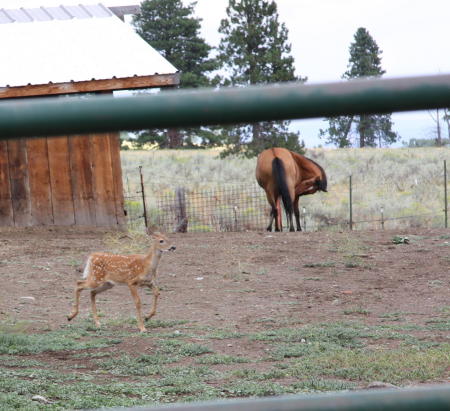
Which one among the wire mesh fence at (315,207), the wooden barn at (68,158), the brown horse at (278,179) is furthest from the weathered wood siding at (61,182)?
the brown horse at (278,179)

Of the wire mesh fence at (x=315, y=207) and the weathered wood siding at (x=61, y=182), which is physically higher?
the weathered wood siding at (x=61, y=182)

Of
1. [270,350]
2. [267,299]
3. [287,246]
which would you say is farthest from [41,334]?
[287,246]

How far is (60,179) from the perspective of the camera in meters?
15.5

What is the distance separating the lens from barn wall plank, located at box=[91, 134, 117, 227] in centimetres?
1547

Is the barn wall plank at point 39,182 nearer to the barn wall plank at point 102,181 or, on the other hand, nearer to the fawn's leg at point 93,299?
the barn wall plank at point 102,181

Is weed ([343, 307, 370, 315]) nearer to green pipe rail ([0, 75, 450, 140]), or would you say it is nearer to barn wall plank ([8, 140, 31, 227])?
barn wall plank ([8, 140, 31, 227])

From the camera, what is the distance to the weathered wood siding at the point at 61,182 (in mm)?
15422

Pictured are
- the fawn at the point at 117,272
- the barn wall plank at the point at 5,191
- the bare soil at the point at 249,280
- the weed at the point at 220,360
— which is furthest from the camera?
the barn wall plank at the point at 5,191

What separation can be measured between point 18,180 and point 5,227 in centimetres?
86

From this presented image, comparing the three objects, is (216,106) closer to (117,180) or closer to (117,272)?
(117,272)

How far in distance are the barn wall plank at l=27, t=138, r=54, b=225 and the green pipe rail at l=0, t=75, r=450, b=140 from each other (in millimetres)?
14603

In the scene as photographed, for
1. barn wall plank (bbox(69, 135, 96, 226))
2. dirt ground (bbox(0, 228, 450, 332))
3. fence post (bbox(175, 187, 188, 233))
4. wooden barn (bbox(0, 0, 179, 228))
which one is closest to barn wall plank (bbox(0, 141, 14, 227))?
wooden barn (bbox(0, 0, 179, 228))

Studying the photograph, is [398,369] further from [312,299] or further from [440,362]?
[312,299]

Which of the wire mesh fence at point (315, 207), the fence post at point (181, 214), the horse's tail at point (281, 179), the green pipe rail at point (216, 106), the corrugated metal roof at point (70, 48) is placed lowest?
the wire mesh fence at point (315, 207)
